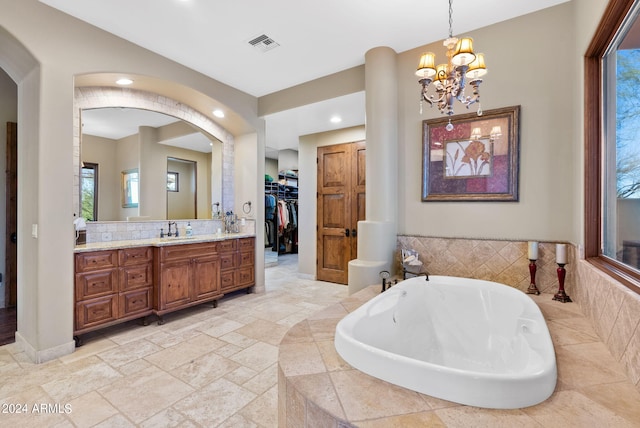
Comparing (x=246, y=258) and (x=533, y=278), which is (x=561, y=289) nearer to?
(x=533, y=278)

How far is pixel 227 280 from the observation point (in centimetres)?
376

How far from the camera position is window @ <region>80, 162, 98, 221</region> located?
2.97 meters

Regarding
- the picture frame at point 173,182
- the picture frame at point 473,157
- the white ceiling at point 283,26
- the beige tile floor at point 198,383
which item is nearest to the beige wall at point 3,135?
the beige tile floor at point 198,383

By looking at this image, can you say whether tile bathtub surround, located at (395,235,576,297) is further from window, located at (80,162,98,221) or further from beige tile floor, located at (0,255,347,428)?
window, located at (80,162,98,221)

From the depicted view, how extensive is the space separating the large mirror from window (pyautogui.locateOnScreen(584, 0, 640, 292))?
13.5 ft

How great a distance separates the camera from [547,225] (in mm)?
2477

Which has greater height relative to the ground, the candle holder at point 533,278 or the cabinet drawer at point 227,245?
the cabinet drawer at point 227,245

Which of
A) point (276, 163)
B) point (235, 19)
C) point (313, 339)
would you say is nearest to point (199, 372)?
point (313, 339)

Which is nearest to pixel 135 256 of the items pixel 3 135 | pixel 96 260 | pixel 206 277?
pixel 96 260

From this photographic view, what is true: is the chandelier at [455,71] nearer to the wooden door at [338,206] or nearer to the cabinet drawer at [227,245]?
the wooden door at [338,206]

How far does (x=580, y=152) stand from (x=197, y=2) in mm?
3199

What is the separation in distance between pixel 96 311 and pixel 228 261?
146 centimetres

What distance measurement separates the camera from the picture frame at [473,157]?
2.58 metres

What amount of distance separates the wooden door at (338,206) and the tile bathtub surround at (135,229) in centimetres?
134
